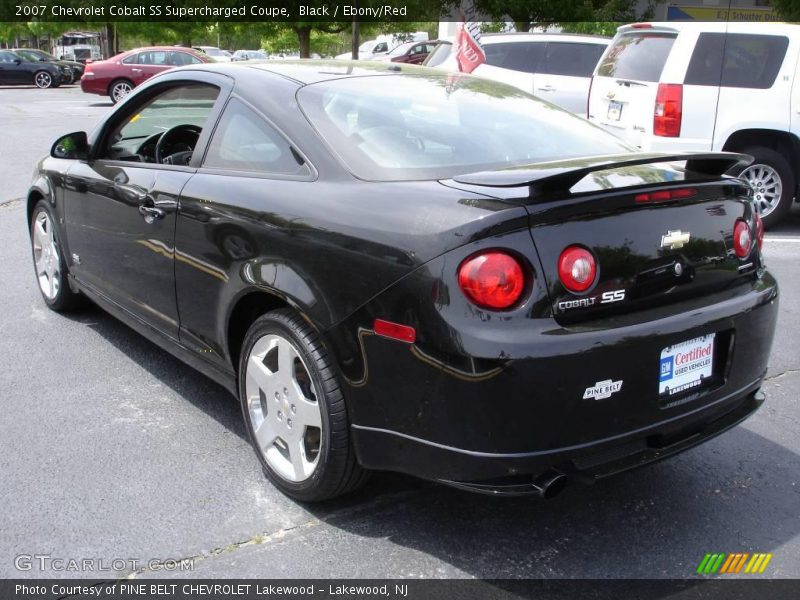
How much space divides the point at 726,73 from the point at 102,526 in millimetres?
7361

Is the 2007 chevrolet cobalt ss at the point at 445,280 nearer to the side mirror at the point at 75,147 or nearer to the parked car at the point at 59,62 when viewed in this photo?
the side mirror at the point at 75,147

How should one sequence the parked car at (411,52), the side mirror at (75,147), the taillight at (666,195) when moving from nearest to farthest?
the taillight at (666,195), the side mirror at (75,147), the parked car at (411,52)

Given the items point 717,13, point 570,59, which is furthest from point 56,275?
point 717,13

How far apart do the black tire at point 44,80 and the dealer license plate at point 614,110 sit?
2867cm

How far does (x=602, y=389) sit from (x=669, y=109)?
635 cm

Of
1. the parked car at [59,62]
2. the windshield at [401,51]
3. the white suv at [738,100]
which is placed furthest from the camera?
the parked car at [59,62]

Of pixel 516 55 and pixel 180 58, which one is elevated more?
pixel 516 55

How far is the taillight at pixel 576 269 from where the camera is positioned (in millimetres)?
2609

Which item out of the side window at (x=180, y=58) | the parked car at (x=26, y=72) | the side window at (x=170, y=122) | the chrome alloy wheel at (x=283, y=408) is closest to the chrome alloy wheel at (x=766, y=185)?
the side window at (x=170, y=122)

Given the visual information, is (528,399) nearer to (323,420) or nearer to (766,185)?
(323,420)

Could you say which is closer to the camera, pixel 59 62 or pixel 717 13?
pixel 717 13

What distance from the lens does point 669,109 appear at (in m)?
8.27

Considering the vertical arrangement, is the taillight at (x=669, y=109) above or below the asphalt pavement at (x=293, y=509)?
above

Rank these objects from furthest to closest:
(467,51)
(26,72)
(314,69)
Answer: (26,72), (467,51), (314,69)
